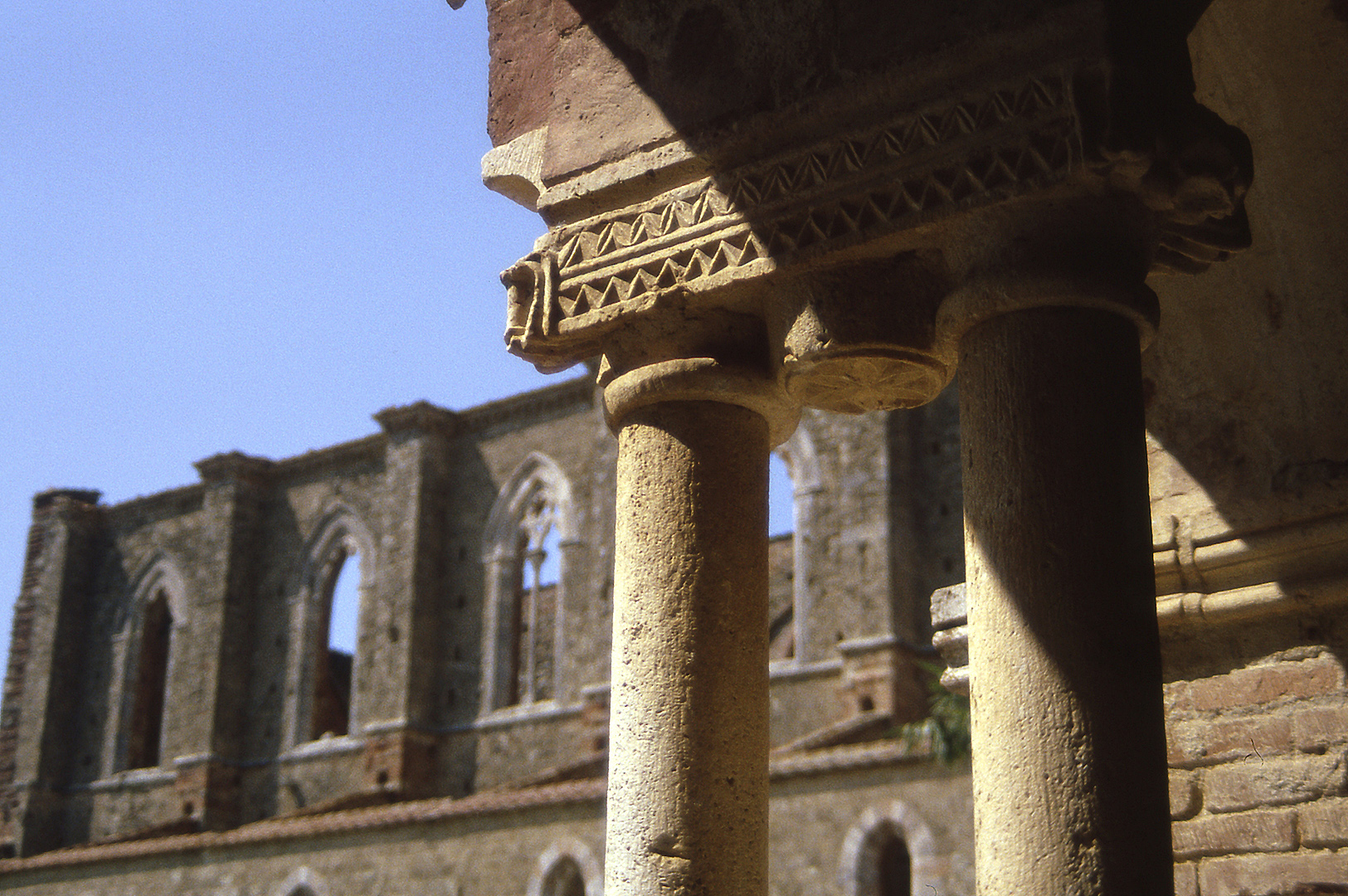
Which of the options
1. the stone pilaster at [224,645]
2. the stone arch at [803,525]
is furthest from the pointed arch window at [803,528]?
the stone pilaster at [224,645]

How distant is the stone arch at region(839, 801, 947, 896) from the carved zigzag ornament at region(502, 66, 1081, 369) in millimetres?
10436

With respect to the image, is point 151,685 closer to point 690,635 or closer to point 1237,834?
point 1237,834

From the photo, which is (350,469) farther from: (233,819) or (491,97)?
(491,97)

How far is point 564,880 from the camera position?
14883 mm

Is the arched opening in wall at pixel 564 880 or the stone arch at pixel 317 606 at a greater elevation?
the stone arch at pixel 317 606

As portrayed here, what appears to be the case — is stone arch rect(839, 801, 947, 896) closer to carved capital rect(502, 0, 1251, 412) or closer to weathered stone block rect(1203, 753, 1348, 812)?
weathered stone block rect(1203, 753, 1348, 812)

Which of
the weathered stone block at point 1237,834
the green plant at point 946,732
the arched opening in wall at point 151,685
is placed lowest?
the weathered stone block at point 1237,834

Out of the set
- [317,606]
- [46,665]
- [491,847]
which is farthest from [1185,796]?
[46,665]

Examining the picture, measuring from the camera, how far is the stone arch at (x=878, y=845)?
42.0 ft

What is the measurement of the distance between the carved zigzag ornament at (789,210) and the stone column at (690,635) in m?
0.20

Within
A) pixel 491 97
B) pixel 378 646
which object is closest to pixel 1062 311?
pixel 491 97

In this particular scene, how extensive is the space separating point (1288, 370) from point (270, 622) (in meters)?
20.0

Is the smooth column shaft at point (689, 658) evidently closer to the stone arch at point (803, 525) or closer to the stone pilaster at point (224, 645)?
the stone arch at point (803, 525)

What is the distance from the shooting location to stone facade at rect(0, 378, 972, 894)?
594 inches
